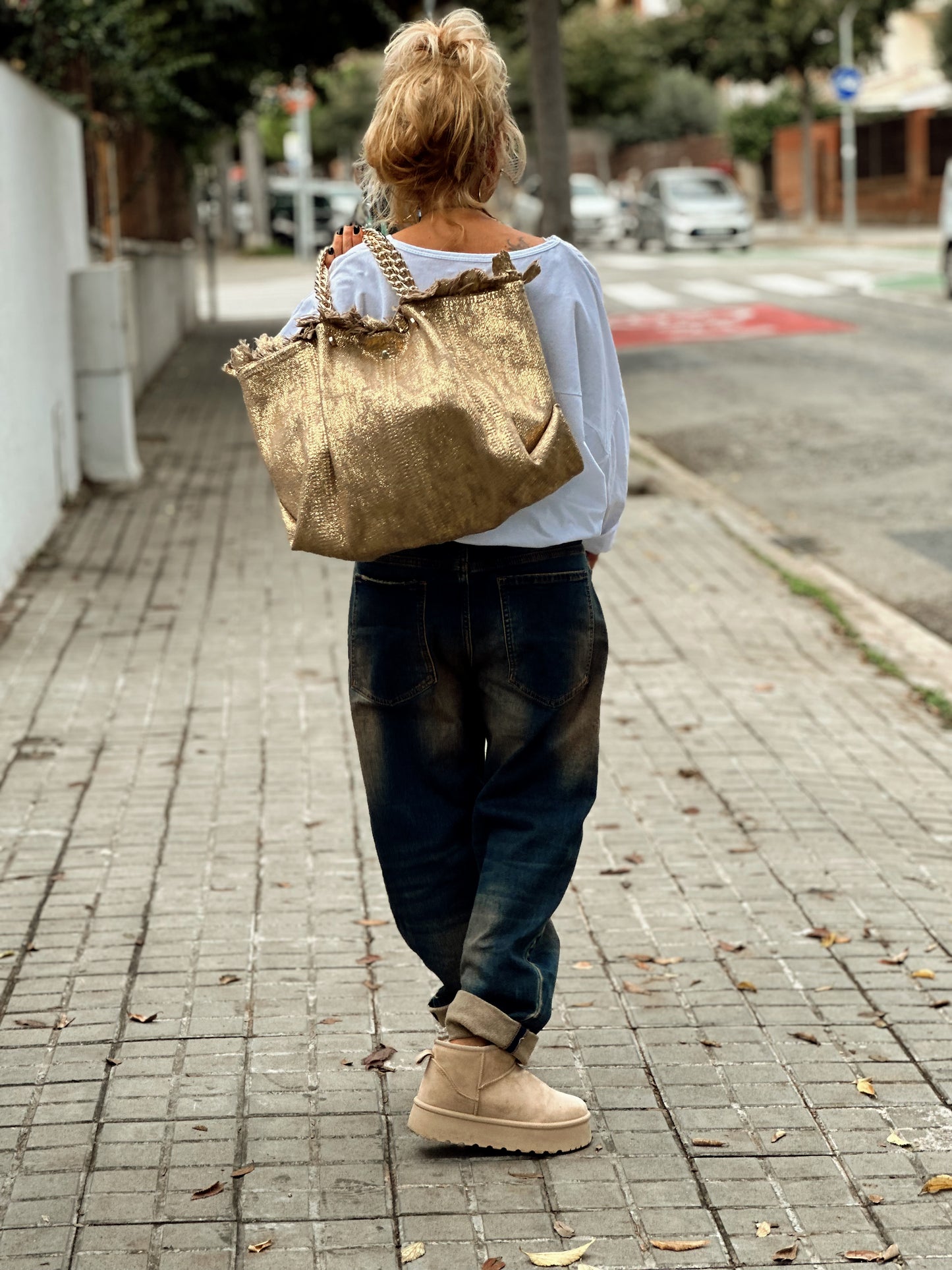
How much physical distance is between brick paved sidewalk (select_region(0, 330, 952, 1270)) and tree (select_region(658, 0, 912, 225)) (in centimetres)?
4188

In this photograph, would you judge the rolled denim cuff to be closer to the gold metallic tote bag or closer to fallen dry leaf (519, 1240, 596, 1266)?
fallen dry leaf (519, 1240, 596, 1266)

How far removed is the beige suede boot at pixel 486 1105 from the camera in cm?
305

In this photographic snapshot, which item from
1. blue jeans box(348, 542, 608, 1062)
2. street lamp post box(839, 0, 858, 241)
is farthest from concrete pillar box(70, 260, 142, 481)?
street lamp post box(839, 0, 858, 241)

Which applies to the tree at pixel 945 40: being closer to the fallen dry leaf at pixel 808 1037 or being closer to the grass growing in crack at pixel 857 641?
the grass growing in crack at pixel 857 641

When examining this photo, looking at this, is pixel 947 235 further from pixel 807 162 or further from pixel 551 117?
pixel 807 162

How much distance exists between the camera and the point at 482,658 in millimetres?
2955

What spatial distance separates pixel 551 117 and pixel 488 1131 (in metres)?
9.84

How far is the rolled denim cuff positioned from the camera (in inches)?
119

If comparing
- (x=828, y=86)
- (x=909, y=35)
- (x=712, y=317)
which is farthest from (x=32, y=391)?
(x=909, y=35)

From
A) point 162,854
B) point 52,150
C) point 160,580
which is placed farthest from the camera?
point 52,150

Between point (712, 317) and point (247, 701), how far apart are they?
16.0 m

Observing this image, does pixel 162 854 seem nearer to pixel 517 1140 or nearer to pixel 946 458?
pixel 517 1140

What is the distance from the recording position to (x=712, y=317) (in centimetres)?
2136

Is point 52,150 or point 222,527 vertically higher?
point 52,150
